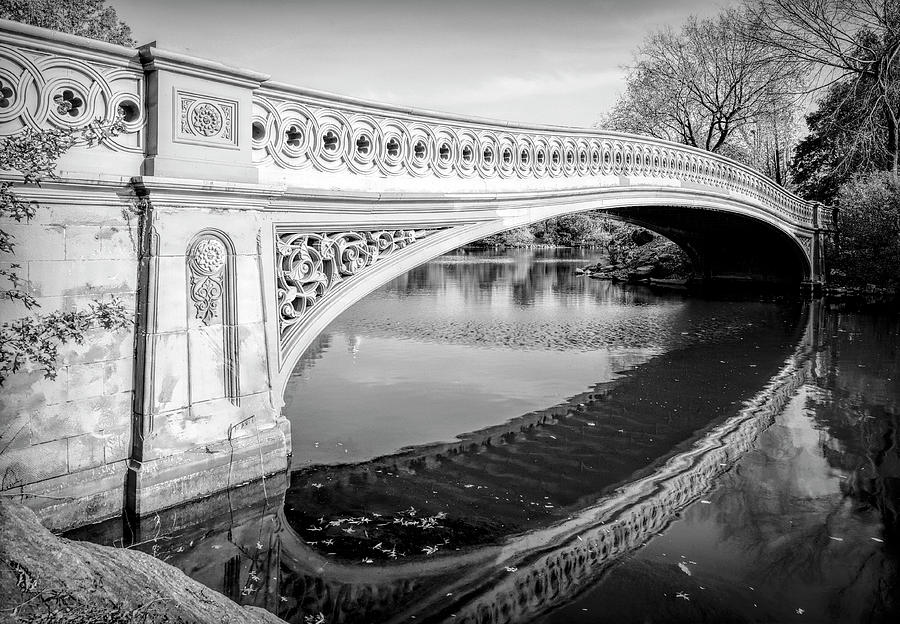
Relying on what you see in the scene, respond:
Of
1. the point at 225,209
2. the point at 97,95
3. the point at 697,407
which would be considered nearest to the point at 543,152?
the point at 697,407

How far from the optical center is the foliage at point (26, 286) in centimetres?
399

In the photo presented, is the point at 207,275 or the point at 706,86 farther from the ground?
the point at 706,86

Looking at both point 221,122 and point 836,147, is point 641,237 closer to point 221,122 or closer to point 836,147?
point 836,147

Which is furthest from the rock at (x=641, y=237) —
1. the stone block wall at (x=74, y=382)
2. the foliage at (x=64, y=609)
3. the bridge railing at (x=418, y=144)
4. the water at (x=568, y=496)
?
the foliage at (x=64, y=609)

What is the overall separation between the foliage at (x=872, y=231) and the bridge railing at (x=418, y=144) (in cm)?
1114

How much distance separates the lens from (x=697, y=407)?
346 inches

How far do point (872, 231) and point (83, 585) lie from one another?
22.9 meters

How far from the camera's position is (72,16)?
1465cm

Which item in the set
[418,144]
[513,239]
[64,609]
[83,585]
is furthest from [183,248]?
[513,239]

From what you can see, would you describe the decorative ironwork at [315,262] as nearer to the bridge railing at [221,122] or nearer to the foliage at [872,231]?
the bridge railing at [221,122]

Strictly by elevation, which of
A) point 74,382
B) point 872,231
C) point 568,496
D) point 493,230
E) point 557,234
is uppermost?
point 557,234

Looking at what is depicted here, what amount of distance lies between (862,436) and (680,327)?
867 cm

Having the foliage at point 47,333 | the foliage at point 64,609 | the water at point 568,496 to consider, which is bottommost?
the water at point 568,496

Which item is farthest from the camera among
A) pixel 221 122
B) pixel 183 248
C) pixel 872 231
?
pixel 872 231
